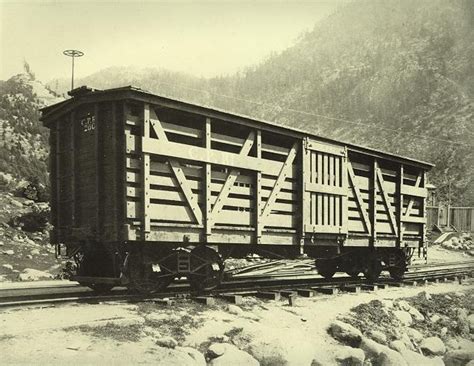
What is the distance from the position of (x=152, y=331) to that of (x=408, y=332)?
4766 millimetres

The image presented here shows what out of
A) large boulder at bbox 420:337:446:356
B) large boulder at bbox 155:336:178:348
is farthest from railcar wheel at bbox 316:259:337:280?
large boulder at bbox 155:336:178:348

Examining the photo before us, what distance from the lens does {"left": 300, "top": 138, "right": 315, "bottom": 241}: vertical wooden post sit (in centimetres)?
1122

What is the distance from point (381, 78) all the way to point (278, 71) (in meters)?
28.8

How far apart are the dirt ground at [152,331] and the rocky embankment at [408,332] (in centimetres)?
31

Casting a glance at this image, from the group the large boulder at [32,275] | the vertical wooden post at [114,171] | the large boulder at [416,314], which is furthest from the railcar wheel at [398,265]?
the large boulder at [32,275]

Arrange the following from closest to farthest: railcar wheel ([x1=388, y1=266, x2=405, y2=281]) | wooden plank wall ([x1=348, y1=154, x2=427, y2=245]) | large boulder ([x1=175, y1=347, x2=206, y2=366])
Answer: large boulder ([x1=175, y1=347, x2=206, y2=366]), wooden plank wall ([x1=348, y1=154, x2=427, y2=245]), railcar wheel ([x1=388, y1=266, x2=405, y2=281])

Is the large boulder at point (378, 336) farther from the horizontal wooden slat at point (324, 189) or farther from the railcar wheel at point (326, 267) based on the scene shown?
the railcar wheel at point (326, 267)

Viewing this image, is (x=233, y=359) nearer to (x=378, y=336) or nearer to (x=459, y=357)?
(x=378, y=336)

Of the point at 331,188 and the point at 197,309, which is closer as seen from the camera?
the point at 197,309

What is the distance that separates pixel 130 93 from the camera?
819 centimetres

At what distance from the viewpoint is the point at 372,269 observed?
13.6 metres

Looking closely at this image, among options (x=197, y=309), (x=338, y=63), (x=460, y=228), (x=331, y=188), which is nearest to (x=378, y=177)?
(x=331, y=188)

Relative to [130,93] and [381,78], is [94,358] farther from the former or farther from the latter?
[381,78]

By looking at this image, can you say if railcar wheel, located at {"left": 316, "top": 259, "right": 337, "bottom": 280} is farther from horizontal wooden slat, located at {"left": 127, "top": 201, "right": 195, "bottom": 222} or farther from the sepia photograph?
horizontal wooden slat, located at {"left": 127, "top": 201, "right": 195, "bottom": 222}
